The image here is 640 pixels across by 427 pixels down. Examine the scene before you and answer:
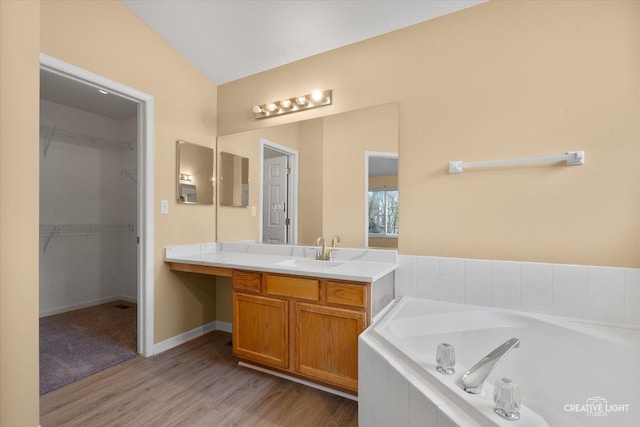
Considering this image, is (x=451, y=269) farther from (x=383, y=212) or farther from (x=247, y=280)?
(x=247, y=280)

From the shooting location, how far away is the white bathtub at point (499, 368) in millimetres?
1009

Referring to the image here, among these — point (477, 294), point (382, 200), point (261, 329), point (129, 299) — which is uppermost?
point (382, 200)

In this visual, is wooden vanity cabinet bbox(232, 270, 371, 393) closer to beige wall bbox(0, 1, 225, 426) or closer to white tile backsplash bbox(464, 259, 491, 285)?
white tile backsplash bbox(464, 259, 491, 285)

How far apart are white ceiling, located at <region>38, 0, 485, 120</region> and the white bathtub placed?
194cm

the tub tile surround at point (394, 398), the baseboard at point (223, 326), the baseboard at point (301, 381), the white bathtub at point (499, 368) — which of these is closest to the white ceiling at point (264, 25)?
the white bathtub at point (499, 368)

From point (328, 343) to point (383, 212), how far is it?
3.16 feet

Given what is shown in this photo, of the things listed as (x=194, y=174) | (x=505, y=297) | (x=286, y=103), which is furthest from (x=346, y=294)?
(x=194, y=174)

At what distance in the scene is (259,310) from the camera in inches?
→ 82.5

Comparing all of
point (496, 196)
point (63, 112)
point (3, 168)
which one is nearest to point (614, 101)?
point (496, 196)

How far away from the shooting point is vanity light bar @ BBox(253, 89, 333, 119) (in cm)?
241

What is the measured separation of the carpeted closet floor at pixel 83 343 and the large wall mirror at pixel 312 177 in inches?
50.8

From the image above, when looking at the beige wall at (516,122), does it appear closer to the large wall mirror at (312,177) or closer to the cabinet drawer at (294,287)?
the large wall mirror at (312,177)

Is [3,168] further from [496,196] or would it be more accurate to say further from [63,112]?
[63,112]

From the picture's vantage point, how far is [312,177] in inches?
96.4
